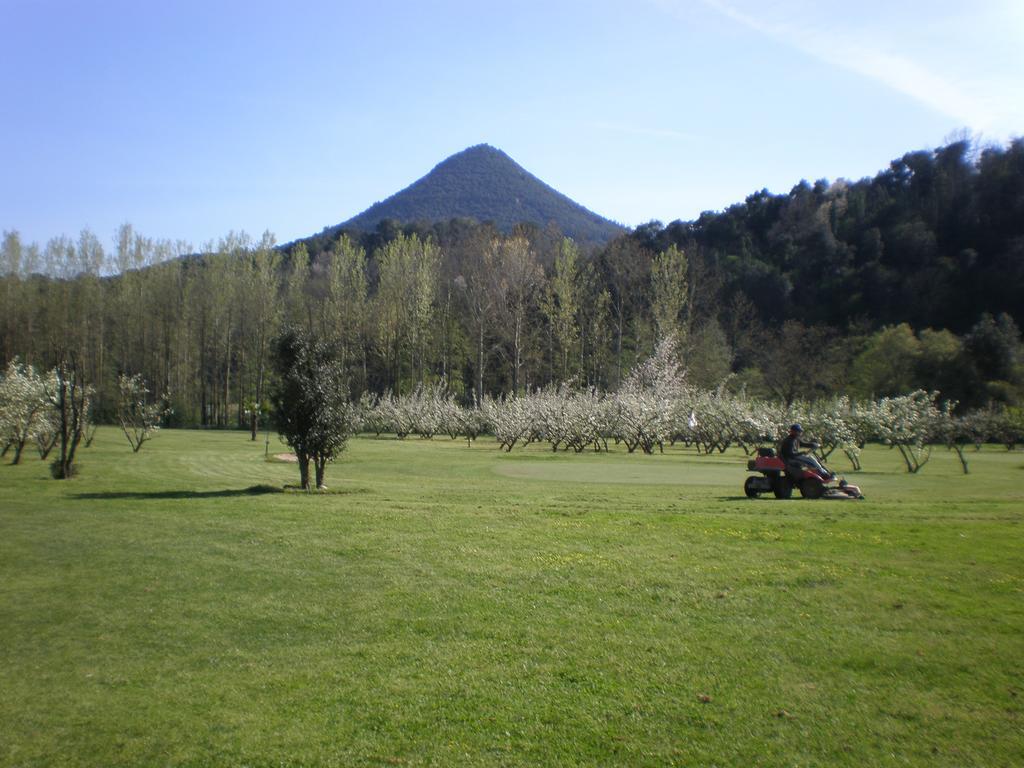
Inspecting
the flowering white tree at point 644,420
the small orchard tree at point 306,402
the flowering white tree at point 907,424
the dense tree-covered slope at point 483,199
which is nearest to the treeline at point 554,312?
the flowering white tree at point 644,420

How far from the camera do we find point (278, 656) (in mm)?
7410

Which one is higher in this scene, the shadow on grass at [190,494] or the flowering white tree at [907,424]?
the flowering white tree at [907,424]

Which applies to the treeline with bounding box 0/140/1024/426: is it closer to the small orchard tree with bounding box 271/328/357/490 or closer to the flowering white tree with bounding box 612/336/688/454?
the flowering white tree with bounding box 612/336/688/454

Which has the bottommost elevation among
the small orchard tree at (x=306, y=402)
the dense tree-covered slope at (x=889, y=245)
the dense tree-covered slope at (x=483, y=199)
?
the small orchard tree at (x=306, y=402)

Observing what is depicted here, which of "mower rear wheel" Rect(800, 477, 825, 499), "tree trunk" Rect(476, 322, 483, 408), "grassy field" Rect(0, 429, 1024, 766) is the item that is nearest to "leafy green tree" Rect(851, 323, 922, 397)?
"tree trunk" Rect(476, 322, 483, 408)

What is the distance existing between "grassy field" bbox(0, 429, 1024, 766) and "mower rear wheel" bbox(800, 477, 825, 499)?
3.59 metres

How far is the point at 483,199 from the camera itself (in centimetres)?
17688

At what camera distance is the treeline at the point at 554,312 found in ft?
214

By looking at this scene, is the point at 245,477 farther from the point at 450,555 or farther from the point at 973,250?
the point at 973,250

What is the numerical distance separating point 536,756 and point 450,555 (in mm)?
5635

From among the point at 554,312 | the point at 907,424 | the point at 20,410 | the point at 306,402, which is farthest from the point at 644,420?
the point at 554,312

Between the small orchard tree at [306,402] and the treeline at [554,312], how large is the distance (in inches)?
1685

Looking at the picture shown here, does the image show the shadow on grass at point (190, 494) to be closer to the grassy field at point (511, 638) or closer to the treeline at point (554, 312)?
the grassy field at point (511, 638)

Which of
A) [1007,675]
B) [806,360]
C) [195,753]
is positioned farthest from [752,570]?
[806,360]
